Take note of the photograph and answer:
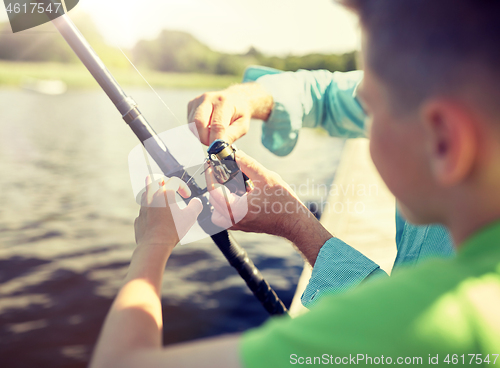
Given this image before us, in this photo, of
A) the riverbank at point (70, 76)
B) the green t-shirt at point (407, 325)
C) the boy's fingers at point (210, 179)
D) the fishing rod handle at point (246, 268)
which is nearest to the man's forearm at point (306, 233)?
the fishing rod handle at point (246, 268)

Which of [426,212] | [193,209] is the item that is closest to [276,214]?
[193,209]

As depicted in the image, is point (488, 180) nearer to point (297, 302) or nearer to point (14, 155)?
point (297, 302)

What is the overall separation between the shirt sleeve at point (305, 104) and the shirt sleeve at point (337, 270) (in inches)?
34.8

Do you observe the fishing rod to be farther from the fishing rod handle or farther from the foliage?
the foliage

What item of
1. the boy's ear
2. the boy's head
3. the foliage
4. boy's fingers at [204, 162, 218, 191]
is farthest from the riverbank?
the boy's ear

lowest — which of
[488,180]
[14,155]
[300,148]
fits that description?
[300,148]

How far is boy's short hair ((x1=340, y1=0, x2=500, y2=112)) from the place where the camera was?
55cm

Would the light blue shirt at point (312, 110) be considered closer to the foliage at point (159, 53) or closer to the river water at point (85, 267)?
the river water at point (85, 267)

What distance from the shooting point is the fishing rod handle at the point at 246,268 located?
1408mm

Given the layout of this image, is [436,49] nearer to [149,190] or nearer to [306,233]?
[149,190]

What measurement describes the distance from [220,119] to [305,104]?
774mm

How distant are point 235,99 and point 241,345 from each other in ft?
4.11

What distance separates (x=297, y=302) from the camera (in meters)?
3.12

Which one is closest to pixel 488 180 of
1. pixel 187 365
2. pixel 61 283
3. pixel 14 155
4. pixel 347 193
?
pixel 187 365
